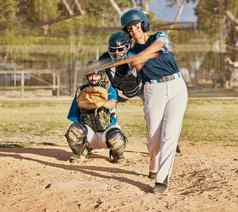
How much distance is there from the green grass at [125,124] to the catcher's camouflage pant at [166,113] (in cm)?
489

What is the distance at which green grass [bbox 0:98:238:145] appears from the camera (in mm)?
11555

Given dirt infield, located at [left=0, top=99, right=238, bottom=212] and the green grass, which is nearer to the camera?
dirt infield, located at [left=0, top=99, right=238, bottom=212]

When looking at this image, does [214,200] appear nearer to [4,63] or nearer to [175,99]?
[175,99]

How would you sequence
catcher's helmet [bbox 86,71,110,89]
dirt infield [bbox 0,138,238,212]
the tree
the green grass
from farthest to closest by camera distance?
the tree < the green grass < catcher's helmet [bbox 86,71,110,89] < dirt infield [bbox 0,138,238,212]

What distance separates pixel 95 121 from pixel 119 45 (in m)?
1.49

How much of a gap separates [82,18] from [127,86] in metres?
34.0

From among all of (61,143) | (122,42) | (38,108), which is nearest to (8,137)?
(61,143)

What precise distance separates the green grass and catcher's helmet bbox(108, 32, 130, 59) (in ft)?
13.9

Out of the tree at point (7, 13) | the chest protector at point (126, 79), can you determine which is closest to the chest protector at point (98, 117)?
the chest protector at point (126, 79)

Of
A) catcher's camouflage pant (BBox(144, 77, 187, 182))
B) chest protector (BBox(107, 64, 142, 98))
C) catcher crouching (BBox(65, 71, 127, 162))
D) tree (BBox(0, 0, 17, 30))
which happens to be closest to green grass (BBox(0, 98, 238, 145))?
catcher crouching (BBox(65, 71, 127, 162))

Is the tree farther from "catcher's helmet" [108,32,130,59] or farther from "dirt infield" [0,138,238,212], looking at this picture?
"catcher's helmet" [108,32,130,59]

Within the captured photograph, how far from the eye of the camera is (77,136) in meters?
7.57

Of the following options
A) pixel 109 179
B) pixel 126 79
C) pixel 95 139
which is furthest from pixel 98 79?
pixel 109 179

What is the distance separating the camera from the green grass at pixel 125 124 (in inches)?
455
